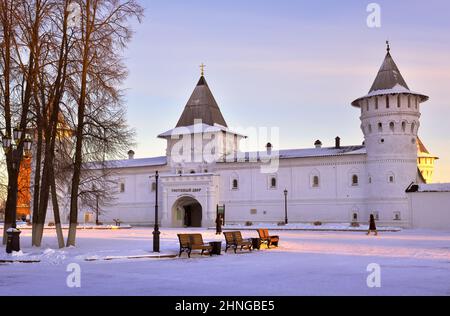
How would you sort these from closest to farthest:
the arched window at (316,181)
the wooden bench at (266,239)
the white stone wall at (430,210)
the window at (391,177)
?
1. the wooden bench at (266,239)
2. the white stone wall at (430,210)
3. the window at (391,177)
4. the arched window at (316,181)

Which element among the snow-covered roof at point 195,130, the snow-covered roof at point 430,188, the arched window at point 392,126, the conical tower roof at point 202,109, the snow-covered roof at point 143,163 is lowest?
the snow-covered roof at point 430,188

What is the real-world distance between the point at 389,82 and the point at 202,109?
19.1 m

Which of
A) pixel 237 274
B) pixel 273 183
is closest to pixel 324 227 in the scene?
pixel 273 183

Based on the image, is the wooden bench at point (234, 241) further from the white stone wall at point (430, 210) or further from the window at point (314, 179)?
the window at point (314, 179)

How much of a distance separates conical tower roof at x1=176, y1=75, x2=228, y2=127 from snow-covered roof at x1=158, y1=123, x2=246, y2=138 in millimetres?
773

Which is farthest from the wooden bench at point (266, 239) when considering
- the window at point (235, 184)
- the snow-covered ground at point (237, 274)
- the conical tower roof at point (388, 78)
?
the window at point (235, 184)

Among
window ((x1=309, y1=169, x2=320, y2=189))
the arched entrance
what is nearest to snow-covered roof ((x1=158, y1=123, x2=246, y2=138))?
the arched entrance

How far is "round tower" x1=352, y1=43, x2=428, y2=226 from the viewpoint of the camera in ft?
148

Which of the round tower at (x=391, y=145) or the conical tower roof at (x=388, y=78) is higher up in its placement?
the conical tower roof at (x=388, y=78)

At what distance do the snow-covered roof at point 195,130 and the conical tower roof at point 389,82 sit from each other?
1353cm

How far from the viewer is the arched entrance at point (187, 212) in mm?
53844

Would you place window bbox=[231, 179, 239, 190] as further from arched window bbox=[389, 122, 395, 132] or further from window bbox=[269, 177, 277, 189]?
arched window bbox=[389, 122, 395, 132]

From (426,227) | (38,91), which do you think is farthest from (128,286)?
(426,227)
